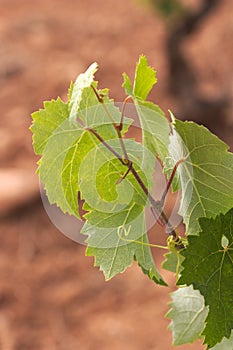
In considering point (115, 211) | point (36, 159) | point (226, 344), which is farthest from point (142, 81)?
point (36, 159)

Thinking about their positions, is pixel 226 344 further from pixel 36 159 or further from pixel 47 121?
pixel 36 159

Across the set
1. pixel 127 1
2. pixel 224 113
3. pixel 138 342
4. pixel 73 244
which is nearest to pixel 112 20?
pixel 127 1

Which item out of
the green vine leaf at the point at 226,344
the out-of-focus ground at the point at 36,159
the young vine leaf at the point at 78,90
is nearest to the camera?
the young vine leaf at the point at 78,90

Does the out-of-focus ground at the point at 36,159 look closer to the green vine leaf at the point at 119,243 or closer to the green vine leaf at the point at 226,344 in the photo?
the green vine leaf at the point at 226,344

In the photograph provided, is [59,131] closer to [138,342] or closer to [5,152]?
[138,342]

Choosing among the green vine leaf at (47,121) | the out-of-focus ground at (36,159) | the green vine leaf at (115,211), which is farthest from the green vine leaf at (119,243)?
the out-of-focus ground at (36,159)

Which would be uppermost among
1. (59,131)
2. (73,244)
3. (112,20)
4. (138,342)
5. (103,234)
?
(112,20)

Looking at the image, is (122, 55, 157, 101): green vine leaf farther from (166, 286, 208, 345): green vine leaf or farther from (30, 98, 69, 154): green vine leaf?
(166, 286, 208, 345): green vine leaf
